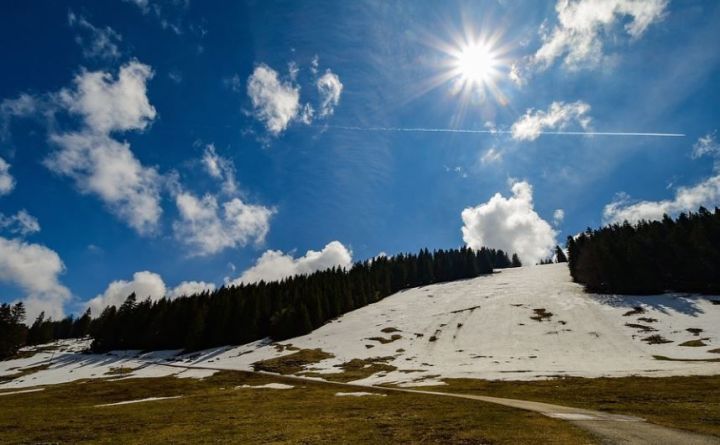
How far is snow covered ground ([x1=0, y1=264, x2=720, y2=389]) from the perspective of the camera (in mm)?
58594

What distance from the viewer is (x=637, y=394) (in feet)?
104

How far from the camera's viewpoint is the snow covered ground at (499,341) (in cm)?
5859

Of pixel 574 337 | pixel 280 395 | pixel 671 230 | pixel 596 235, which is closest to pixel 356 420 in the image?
pixel 280 395

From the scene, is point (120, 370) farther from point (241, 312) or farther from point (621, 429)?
point (621, 429)

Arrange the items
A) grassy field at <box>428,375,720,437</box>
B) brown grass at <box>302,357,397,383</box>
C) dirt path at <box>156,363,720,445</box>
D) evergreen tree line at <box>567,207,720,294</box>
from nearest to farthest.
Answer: dirt path at <box>156,363,720,445</box> < grassy field at <box>428,375,720,437</box> < brown grass at <box>302,357,397,383</box> < evergreen tree line at <box>567,207,720,294</box>

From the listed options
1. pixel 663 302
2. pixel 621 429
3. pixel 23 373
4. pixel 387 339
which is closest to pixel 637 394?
pixel 621 429

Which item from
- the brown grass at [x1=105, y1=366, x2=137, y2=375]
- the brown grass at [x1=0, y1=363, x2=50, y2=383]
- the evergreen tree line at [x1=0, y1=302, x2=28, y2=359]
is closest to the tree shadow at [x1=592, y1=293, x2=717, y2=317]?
the brown grass at [x1=105, y1=366, x2=137, y2=375]

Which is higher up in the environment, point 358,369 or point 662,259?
point 662,259

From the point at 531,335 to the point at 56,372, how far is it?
123456mm

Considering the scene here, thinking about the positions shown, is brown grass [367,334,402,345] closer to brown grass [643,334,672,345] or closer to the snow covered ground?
the snow covered ground

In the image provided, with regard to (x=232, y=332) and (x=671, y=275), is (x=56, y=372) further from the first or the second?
(x=671, y=275)

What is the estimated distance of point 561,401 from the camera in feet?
104

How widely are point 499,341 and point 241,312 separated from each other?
78750 millimetres

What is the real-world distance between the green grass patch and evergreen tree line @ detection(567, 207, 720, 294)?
A: 8762cm
